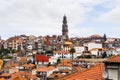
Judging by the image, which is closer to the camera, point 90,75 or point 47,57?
point 90,75

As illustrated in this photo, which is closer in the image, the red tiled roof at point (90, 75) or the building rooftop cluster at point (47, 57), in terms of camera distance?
the red tiled roof at point (90, 75)

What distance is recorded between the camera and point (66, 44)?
17612 centimetres

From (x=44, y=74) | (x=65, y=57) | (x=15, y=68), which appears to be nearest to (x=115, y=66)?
(x=44, y=74)

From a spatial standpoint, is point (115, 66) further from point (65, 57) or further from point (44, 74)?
point (65, 57)

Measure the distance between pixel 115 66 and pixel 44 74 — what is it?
9899 centimetres

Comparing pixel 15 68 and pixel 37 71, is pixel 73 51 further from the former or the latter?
pixel 37 71

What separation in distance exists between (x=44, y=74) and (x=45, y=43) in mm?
72697

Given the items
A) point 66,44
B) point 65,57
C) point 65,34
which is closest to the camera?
point 65,57

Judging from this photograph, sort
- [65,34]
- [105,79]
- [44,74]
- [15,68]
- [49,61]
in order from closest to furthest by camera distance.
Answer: [105,79] → [44,74] → [15,68] → [49,61] → [65,34]

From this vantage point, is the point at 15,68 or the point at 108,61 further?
the point at 15,68

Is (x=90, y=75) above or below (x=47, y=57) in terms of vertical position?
above

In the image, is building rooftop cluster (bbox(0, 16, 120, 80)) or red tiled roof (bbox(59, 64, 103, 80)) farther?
building rooftop cluster (bbox(0, 16, 120, 80))

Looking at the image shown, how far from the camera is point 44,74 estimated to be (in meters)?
110

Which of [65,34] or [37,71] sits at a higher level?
[65,34]
